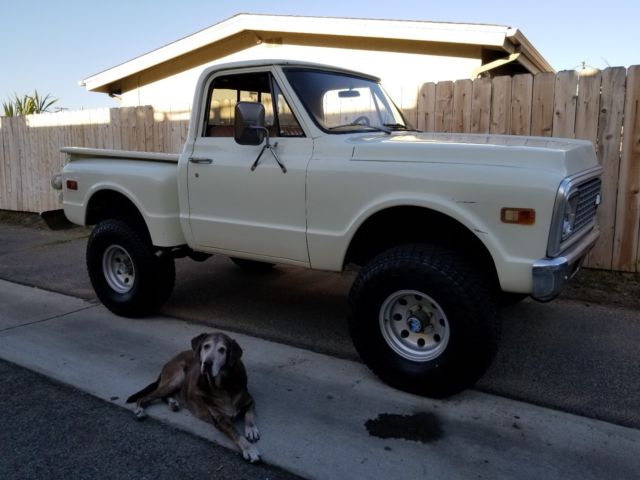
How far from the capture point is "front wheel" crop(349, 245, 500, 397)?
3518mm

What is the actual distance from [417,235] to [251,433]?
Answer: 68.7 inches

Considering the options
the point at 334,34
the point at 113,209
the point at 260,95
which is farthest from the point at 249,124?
the point at 334,34

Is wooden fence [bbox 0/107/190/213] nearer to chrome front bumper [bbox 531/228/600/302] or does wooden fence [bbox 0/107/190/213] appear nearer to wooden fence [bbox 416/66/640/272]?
wooden fence [bbox 416/66/640/272]

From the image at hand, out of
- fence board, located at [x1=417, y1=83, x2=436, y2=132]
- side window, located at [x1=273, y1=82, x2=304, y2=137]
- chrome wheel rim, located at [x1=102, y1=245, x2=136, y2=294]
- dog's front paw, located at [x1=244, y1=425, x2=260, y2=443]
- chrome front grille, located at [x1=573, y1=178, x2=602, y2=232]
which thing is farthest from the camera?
fence board, located at [x1=417, y1=83, x2=436, y2=132]

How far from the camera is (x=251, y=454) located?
121 inches

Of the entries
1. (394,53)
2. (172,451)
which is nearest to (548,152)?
(172,451)

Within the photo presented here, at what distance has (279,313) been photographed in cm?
559

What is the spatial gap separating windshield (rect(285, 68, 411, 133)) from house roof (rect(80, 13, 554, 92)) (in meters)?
4.24

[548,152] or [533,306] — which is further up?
[548,152]

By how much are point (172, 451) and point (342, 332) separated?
2.13m

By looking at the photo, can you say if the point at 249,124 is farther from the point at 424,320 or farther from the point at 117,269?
the point at 117,269

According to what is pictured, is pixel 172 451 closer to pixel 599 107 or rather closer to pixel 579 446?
pixel 579 446

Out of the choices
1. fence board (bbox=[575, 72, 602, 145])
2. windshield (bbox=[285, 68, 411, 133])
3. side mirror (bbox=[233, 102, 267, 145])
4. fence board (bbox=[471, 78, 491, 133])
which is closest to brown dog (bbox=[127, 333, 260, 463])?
side mirror (bbox=[233, 102, 267, 145])

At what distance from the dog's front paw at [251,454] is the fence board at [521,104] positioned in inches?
185
